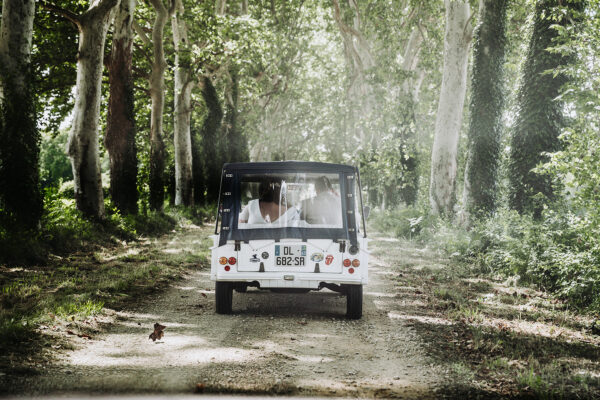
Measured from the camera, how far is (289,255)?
289 inches

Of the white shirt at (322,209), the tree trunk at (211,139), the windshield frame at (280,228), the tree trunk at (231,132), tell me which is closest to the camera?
the windshield frame at (280,228)

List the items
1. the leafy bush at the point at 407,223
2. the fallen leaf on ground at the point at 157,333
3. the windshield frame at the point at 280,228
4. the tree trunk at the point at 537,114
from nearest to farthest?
the fallen leaf on ground at the point at 157,333
the windshield frame at the point at 280,228
the tree trunk at the point at 537,114
the leafy bush at the point at 407,223

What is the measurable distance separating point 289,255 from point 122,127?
41.6ft

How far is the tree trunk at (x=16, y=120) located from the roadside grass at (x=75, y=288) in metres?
1.32

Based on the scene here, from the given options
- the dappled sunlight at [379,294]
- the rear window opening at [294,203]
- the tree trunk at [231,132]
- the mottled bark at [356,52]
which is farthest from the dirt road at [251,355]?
the tree trunk at [231,132]

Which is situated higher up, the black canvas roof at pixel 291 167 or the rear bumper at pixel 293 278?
the black canvas roof at pixel 291 167

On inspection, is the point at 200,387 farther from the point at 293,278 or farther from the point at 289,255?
the point at 289,255

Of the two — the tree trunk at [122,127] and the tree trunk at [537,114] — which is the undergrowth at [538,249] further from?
the tree trunk at [122,127]

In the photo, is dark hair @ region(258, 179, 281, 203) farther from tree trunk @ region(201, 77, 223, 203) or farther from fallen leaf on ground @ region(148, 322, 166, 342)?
tree trunk @ region(201, 77, 223, 203)

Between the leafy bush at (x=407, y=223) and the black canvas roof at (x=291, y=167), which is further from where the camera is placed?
the leafy bush at (x=407, y=223)

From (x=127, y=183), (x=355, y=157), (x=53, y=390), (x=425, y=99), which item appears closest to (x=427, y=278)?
(x=53, y=390)

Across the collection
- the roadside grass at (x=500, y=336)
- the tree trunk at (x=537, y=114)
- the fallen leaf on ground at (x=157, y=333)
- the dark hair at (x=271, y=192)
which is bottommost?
the roadside grass at (x=500, y=336)

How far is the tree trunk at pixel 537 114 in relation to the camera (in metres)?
12.8

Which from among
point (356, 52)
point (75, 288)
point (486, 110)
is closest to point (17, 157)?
point (75, 288)
